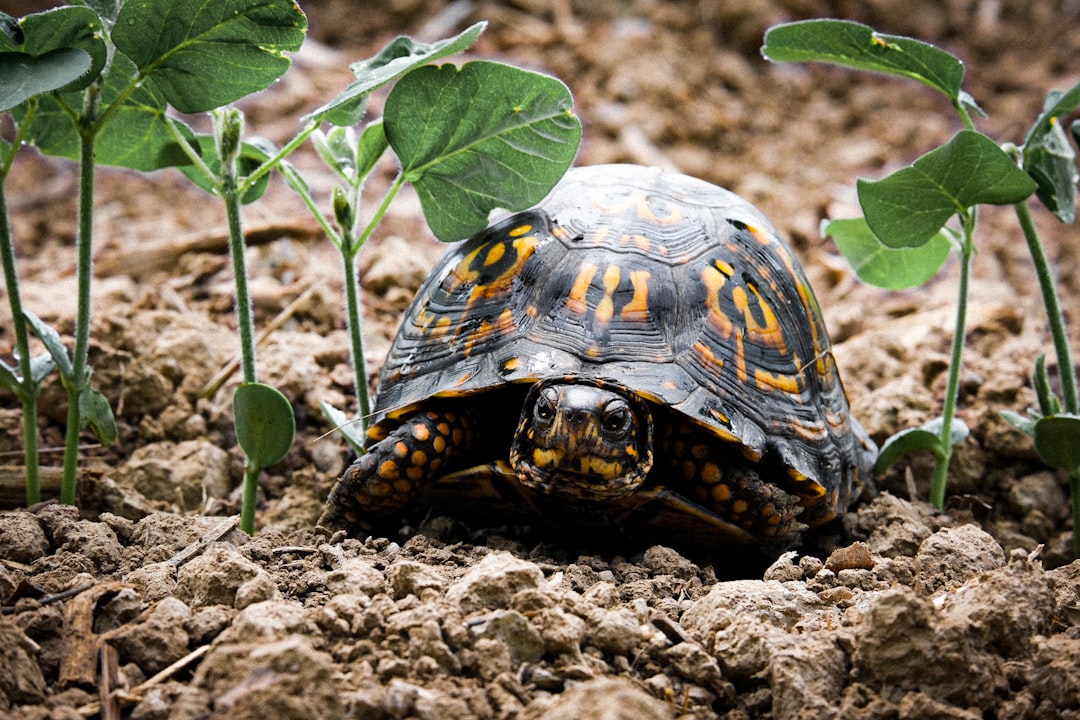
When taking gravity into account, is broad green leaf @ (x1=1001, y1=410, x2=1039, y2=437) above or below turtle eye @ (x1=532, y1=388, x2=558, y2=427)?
above

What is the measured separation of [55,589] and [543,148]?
146cm

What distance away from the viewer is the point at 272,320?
375 centimetres

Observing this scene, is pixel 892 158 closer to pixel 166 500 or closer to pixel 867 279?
pixel 867 279

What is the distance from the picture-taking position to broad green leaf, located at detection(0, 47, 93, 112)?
194 cm

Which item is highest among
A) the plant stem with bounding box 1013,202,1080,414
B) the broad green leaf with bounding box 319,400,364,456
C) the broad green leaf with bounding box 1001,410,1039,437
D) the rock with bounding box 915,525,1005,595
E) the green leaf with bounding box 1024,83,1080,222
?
the green leaf with bounding box 1024,83,1080,222

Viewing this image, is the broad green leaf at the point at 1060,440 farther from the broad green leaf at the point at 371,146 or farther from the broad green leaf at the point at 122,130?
the broad green leaf at the point at 122,130

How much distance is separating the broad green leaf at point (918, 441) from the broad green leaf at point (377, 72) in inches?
61.6

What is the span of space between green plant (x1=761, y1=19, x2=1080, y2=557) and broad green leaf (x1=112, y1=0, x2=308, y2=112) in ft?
4.09

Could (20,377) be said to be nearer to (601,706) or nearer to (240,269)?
(240,269)

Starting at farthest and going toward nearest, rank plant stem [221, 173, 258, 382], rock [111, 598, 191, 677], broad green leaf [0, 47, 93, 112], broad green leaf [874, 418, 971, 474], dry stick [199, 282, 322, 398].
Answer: dry stick [199, 282, 322, 398] → broad green leaf [874, 418, 971, 474] → plant stem [221, 173, 258, 382] → broad green leaf [0, 47, 93, 112] → rock [111, 598, 191, 677]

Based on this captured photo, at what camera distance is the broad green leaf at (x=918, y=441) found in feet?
8.95

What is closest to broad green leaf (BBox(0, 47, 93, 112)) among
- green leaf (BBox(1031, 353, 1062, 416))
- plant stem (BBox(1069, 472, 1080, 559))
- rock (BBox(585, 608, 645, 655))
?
rock (BBox(585, 608, 645, 655))

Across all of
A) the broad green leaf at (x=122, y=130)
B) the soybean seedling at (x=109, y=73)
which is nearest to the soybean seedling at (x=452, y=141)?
the soybean seedling at (x=109, y=73)

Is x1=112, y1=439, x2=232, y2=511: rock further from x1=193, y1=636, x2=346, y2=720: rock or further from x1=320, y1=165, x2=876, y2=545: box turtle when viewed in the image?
x1=193, y1=636, x2=346, y2=720: rock
